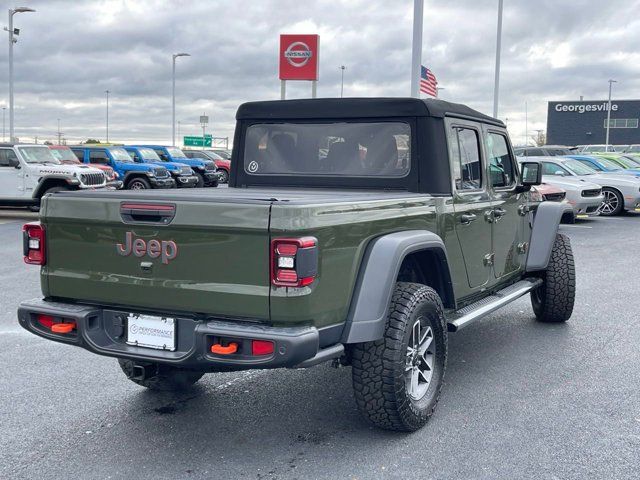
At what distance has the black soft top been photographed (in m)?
4.91

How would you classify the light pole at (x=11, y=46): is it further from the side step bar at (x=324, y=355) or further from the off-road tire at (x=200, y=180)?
the side step bar at (x=324, y=355)

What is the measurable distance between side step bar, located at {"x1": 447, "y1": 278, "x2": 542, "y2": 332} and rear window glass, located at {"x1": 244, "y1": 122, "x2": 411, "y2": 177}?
102 cm

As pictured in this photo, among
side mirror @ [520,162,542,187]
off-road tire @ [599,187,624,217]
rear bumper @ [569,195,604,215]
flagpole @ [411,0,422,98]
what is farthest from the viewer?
off-road tire @ [599,187,624,217]

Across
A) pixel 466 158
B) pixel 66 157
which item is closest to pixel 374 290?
pixel 466 158

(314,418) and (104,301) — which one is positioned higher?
(104,301)

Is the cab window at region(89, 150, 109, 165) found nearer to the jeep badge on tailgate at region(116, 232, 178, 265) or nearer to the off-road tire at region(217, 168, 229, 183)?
the off-road tire at region(217, 168, 229, 183)

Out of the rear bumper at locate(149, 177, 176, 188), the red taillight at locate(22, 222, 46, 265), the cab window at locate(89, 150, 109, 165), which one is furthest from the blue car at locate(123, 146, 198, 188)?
the red taillight at locate(22, 222, 46, 265)

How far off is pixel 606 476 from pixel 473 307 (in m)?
1.68

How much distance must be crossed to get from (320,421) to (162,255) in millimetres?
1457

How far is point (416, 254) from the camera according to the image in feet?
14.8

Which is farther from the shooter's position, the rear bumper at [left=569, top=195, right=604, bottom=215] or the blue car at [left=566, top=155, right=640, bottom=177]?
the blue car at [left=566, top=155, right=640, bottom=177]

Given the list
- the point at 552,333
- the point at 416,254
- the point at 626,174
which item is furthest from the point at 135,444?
the point at 626,174

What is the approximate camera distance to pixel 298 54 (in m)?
24.4

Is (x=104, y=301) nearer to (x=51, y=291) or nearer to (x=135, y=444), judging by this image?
(x=51, y=291)
